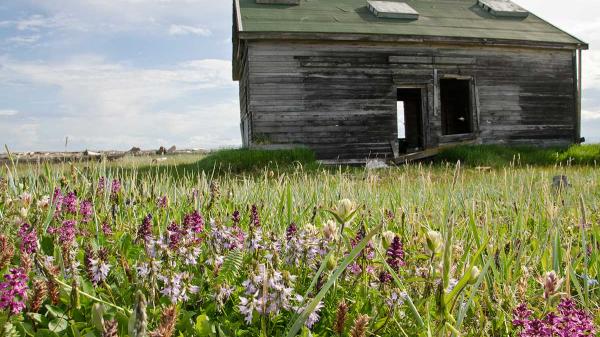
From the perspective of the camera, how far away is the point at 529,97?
1817 centimetres

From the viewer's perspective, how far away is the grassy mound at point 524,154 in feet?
51.7

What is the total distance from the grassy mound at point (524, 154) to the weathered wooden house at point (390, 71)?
60cm

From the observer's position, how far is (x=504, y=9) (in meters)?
19.8

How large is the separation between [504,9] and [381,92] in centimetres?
761

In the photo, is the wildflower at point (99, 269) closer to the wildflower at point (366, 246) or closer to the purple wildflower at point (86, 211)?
the wildflower at point (366, 246)

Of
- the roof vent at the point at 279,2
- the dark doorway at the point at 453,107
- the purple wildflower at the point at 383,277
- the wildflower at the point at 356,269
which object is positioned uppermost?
the roof vent at the point at 279,2

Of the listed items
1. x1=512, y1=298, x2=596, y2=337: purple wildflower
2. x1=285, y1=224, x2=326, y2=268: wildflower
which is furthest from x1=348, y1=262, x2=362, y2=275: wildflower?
x1=512, y1=298, x2=596, y2=337: purple wildflower

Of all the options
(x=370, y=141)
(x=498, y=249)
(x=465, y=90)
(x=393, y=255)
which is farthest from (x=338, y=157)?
(x=393, y=255)

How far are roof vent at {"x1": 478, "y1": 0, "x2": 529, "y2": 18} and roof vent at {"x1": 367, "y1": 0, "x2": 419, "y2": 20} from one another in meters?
3.91

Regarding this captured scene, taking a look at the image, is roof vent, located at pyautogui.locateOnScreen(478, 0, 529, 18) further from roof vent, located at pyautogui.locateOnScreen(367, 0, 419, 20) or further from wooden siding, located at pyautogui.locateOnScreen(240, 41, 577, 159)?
roof vent, located at pyautogui.locateOnScreen(367, 0, 419, 20)

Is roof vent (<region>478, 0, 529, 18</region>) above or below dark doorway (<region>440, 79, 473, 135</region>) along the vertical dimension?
above

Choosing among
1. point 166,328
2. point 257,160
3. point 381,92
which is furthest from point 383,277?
point 381,92

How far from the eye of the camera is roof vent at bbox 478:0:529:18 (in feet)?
64.8

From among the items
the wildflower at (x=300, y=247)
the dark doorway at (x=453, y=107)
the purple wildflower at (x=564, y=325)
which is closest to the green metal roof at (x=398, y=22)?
the dark doorway at (x=453, y=107)
